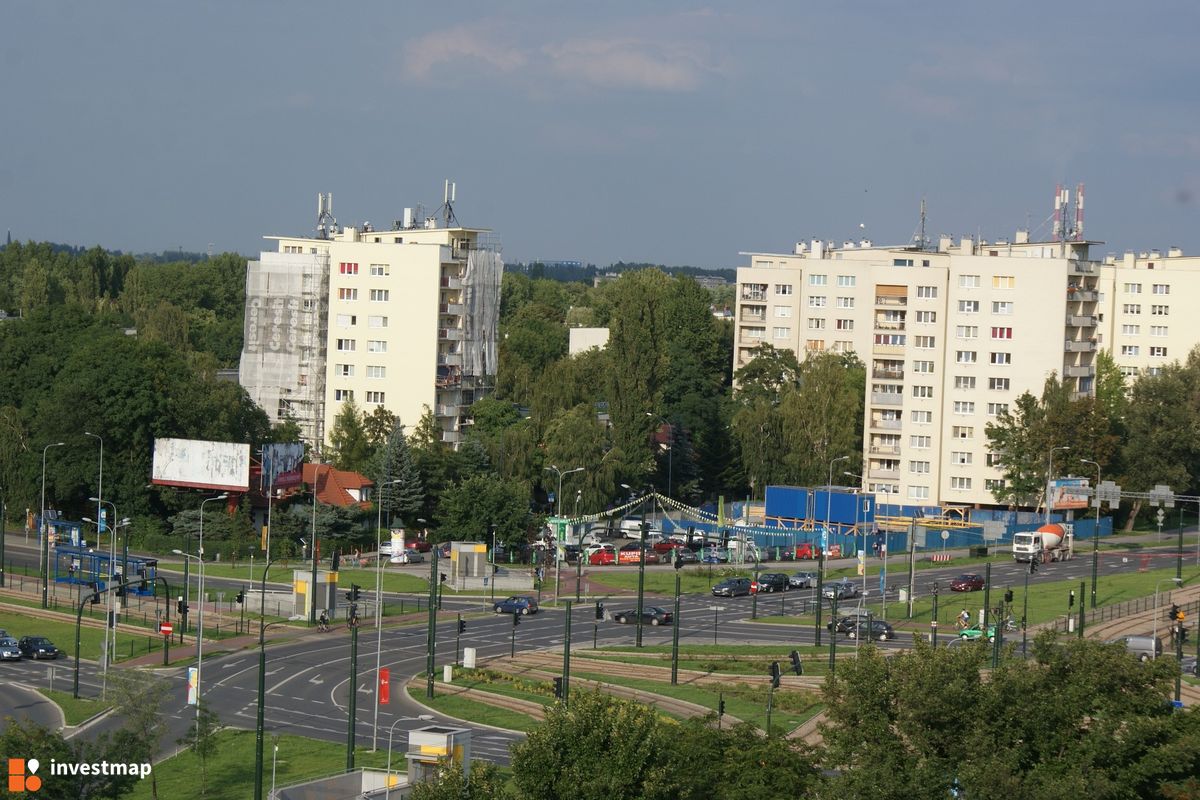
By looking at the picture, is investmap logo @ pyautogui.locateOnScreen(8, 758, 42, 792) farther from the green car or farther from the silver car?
the silver car

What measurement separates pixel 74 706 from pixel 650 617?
2960 centimetres

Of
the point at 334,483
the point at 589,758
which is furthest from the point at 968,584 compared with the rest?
the point at 589,758

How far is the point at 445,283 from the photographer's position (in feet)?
399

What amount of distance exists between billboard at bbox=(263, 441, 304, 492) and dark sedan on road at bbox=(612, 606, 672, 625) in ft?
86.3

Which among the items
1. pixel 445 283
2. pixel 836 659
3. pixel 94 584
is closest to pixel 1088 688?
pixel 836 659

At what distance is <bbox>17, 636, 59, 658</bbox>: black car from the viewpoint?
70.4 m

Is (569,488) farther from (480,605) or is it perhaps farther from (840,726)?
(840,726)

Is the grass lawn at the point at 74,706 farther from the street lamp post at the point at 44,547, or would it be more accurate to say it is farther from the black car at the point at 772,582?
the black car at the point at 772,582

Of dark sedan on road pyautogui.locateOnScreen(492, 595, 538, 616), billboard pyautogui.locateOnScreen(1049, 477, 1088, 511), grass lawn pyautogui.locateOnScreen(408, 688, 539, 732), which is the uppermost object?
billboard pyautogui.locateOnScreen(1049, 477, 1088, 511)

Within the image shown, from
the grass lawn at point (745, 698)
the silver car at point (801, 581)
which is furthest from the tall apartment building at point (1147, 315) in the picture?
the grass lawn at point (745, 698)

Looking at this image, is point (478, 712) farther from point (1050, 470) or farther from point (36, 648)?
point (1050, 470)

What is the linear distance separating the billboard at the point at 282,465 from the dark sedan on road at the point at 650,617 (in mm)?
26302

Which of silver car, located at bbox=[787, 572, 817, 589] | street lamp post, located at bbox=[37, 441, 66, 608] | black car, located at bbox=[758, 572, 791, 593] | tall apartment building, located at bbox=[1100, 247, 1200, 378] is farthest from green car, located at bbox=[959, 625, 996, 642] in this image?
tall apartment building, located at bbox=[1100, 247, 1200, 378]

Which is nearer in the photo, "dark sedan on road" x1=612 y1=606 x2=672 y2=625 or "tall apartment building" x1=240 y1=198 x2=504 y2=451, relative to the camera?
"dark sedan on road" x1=612 y1=606 x2=672 y2=625
